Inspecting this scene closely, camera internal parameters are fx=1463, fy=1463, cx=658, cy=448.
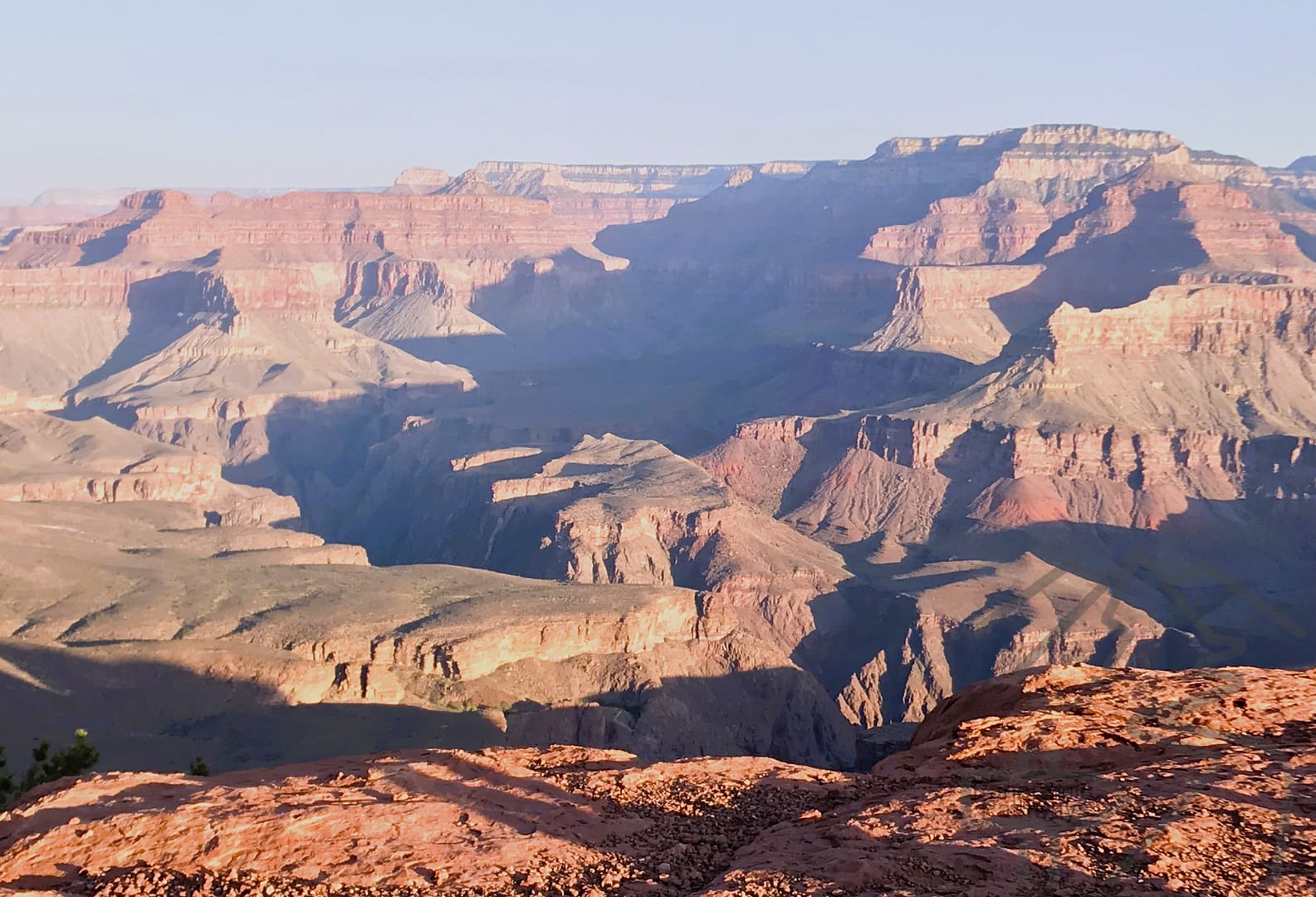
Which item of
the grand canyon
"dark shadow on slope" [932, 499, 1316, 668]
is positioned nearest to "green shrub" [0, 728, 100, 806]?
the grand canyon

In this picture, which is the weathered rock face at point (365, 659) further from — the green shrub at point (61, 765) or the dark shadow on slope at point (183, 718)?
the green shrub at point (61, 765)

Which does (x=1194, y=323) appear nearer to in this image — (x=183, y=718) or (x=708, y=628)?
(x=708, y=628)

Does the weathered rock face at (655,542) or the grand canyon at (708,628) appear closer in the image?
the grand canyon at (708,628)

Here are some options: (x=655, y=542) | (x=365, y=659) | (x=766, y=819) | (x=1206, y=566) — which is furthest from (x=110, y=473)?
(x=766, y=819)

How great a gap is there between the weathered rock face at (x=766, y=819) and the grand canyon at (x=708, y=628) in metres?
0.08

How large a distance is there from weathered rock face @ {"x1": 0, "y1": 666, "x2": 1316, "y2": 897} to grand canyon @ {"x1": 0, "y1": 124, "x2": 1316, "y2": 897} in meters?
0.08

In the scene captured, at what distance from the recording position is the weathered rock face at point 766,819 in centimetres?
1808

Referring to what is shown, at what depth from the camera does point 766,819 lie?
2161cm

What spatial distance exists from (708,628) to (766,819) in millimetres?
54412

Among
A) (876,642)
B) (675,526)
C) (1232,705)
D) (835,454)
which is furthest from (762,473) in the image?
(1232,705)

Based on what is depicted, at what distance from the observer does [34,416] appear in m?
147

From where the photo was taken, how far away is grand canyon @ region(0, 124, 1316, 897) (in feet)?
63.4

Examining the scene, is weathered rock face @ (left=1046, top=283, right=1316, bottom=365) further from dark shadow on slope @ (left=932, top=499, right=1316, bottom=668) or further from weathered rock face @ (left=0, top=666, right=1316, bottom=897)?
weathered rock face @ (left=0, top=666, right=1316, bottom=897)

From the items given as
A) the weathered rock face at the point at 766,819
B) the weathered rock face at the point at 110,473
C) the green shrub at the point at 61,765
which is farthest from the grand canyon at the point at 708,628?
the green shrub at the point at 61,765
